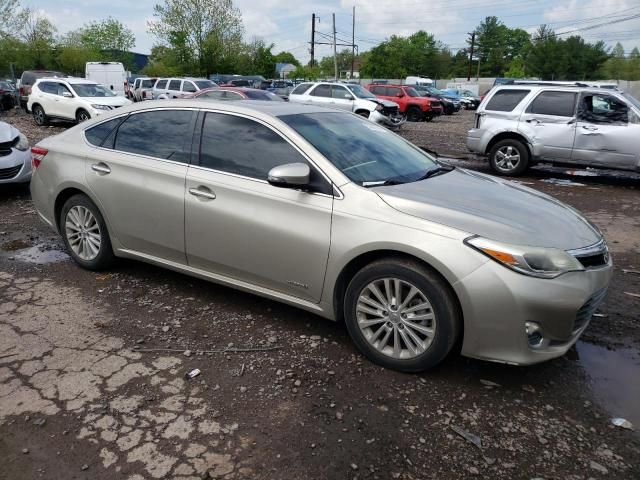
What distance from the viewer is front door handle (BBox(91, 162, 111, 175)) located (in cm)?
443

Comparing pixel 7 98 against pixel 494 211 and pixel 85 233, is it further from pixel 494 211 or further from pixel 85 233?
pixel 494 211

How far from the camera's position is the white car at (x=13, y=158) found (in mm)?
7469

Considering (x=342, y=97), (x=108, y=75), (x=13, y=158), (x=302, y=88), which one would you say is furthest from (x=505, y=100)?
(x=108, y=75)

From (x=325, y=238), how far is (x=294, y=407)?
1.06 m

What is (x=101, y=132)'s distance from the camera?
466cm

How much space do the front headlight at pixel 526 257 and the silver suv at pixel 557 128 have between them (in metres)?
7.65

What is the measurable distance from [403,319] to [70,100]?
56.7ft

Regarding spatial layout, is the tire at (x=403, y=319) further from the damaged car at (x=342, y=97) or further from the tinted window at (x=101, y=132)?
the damaged car at (x=342, y=97)

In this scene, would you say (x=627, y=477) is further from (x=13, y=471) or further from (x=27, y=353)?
(x=27, y=353)

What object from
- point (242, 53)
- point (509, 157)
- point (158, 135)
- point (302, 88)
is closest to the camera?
point (158, 135)

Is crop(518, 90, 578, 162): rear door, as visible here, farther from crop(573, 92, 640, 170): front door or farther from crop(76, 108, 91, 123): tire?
crop(76, 108, 91, 123): tire

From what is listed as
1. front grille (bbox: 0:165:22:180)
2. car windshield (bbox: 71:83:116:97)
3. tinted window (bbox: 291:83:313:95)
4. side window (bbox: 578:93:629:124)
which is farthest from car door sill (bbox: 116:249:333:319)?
tinted window (bbox: 291:83:313:95)

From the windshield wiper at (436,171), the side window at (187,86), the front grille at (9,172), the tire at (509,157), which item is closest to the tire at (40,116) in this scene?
the side window at (187,86)

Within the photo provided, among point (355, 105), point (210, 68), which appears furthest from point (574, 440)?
point (210, 68)
